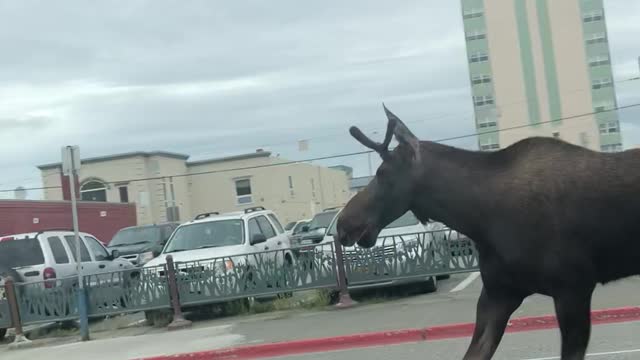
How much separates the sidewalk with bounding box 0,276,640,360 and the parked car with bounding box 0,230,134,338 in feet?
4.50

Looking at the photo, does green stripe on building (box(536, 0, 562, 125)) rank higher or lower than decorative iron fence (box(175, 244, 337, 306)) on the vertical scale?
higher

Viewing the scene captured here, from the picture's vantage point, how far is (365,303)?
554 inches

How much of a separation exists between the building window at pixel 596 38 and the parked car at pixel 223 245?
1333 cm

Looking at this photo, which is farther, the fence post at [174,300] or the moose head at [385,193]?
the fence post at [174,300]

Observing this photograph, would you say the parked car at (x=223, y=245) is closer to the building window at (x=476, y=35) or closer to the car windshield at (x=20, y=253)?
the car windshield at (x=20, y=253)

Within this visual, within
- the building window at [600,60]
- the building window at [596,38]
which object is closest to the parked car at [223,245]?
the building window at [600,60]

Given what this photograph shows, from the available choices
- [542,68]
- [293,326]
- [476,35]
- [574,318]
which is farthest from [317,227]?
[574,318]

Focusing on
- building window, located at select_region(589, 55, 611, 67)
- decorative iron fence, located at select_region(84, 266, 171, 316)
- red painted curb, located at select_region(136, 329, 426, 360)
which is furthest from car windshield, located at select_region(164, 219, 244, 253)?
building window, located at select_region(589, 55, 611, 67)

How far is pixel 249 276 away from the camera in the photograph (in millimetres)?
14086

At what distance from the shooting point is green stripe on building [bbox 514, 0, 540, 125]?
77.6 feet

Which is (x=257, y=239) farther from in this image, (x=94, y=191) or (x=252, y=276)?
(x=94, y=191)

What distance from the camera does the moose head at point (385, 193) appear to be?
4812 millimetres

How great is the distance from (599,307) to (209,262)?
6.35 meters

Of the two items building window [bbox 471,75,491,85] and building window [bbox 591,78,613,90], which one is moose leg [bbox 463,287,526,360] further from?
building window [bbox 591,78,613,90]
